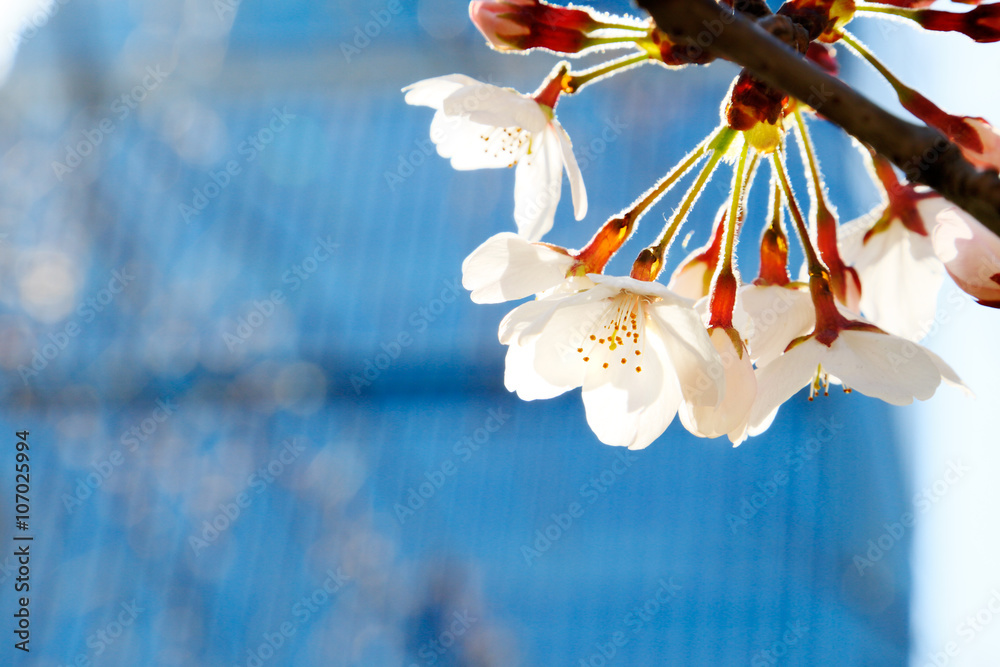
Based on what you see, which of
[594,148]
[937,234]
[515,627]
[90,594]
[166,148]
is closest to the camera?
[937,234]

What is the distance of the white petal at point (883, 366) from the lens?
0.45 metres

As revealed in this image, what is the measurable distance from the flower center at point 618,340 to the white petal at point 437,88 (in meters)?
0.20

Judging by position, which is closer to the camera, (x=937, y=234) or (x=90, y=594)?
(x=937, y=234)

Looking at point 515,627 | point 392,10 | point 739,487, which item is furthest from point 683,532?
point 392,10

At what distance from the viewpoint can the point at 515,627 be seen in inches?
70.8

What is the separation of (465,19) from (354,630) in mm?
2044

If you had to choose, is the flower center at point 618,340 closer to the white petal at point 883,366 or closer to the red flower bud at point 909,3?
the white petal at point 883,366

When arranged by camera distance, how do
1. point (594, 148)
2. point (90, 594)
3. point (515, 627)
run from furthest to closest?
1. point (594, 148)
2. point (90, 594)
3. point (515, 627)

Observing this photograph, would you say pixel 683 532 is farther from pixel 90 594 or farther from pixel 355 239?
pixel 90 594

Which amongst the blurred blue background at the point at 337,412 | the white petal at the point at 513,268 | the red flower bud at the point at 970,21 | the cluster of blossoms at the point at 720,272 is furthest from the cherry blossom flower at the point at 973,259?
the blurred blue background at the point at 337,412

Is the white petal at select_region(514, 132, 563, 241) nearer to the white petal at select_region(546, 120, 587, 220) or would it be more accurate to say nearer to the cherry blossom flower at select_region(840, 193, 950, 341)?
the white petal at select_region(546, 120, 587, 220)

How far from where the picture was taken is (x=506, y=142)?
2.09 ft

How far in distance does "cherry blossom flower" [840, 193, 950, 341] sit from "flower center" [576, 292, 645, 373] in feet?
0.63

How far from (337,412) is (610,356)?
69.3 inches
